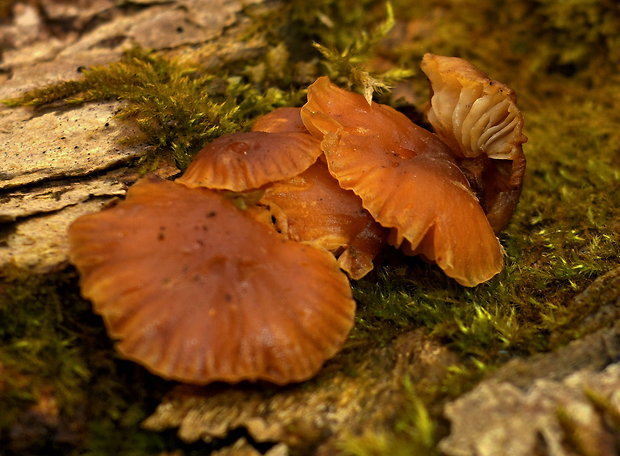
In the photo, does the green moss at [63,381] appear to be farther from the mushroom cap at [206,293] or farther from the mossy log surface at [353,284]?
the mushroom cap at [206,293]

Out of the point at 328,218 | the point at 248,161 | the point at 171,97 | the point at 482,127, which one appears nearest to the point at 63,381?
the point at 248,161

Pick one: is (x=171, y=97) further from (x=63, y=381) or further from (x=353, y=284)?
(x=63, y=381)

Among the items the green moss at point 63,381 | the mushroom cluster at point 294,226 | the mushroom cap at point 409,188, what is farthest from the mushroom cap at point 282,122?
the green moss at point 63,381

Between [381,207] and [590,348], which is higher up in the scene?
[381,207]

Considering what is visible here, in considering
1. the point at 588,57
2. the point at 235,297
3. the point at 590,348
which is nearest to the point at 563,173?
the point at 588,57

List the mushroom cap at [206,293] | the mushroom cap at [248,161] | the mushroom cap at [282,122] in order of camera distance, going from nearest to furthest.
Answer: the mushroom cap at [206,293], the mushroom cap at [248,161], the mushroom cap at [282,122]

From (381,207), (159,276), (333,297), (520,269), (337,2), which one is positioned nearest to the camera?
(159,276)

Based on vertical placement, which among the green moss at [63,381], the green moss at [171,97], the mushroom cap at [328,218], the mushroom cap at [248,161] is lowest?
the green moss at [63,381]

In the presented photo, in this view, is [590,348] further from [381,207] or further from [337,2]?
[337,2]
